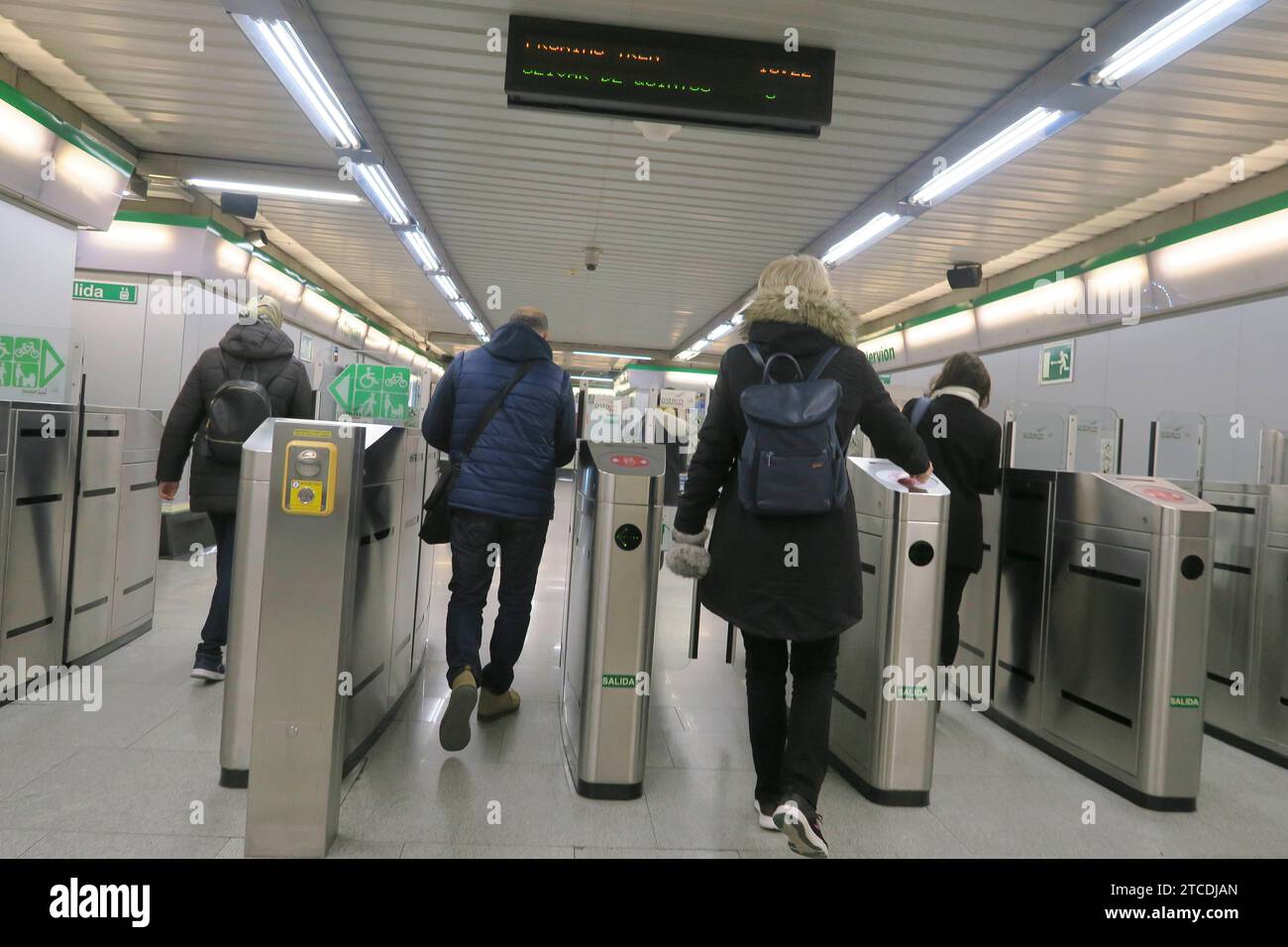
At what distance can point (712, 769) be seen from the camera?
294cm

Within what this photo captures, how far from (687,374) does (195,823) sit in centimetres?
1734

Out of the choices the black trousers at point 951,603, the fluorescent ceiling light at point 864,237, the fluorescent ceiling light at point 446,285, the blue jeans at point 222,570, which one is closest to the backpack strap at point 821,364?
the black trousers at point 951,603

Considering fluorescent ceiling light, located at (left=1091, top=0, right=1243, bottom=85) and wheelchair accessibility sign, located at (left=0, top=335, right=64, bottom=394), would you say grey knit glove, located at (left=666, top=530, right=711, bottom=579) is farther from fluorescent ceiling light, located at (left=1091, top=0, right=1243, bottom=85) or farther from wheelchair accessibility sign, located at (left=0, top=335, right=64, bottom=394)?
wheelchair accessibility sign, located at (left=0, top=335, right=64, bottom=394)

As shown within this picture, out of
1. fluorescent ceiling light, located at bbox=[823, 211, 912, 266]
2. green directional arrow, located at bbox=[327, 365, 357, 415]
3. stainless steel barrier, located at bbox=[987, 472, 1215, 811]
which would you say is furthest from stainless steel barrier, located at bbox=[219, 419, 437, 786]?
fluorescent ceiling light, located at bbox=[823, 211, 912, 266]

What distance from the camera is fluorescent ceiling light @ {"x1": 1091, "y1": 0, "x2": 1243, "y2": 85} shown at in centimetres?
336

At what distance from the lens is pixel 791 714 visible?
237cm

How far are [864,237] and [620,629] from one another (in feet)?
17.7

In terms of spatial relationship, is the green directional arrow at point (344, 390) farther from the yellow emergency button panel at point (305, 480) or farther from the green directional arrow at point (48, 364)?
the yellow emergency button panel at point (305, 480)

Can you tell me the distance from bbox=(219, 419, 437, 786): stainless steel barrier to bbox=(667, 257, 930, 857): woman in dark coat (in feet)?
3.19

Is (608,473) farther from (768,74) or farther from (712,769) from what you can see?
(768,74)

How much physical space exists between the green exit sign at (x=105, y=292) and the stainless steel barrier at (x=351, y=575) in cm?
547

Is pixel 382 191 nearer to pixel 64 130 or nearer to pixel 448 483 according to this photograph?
pixel 64 130
